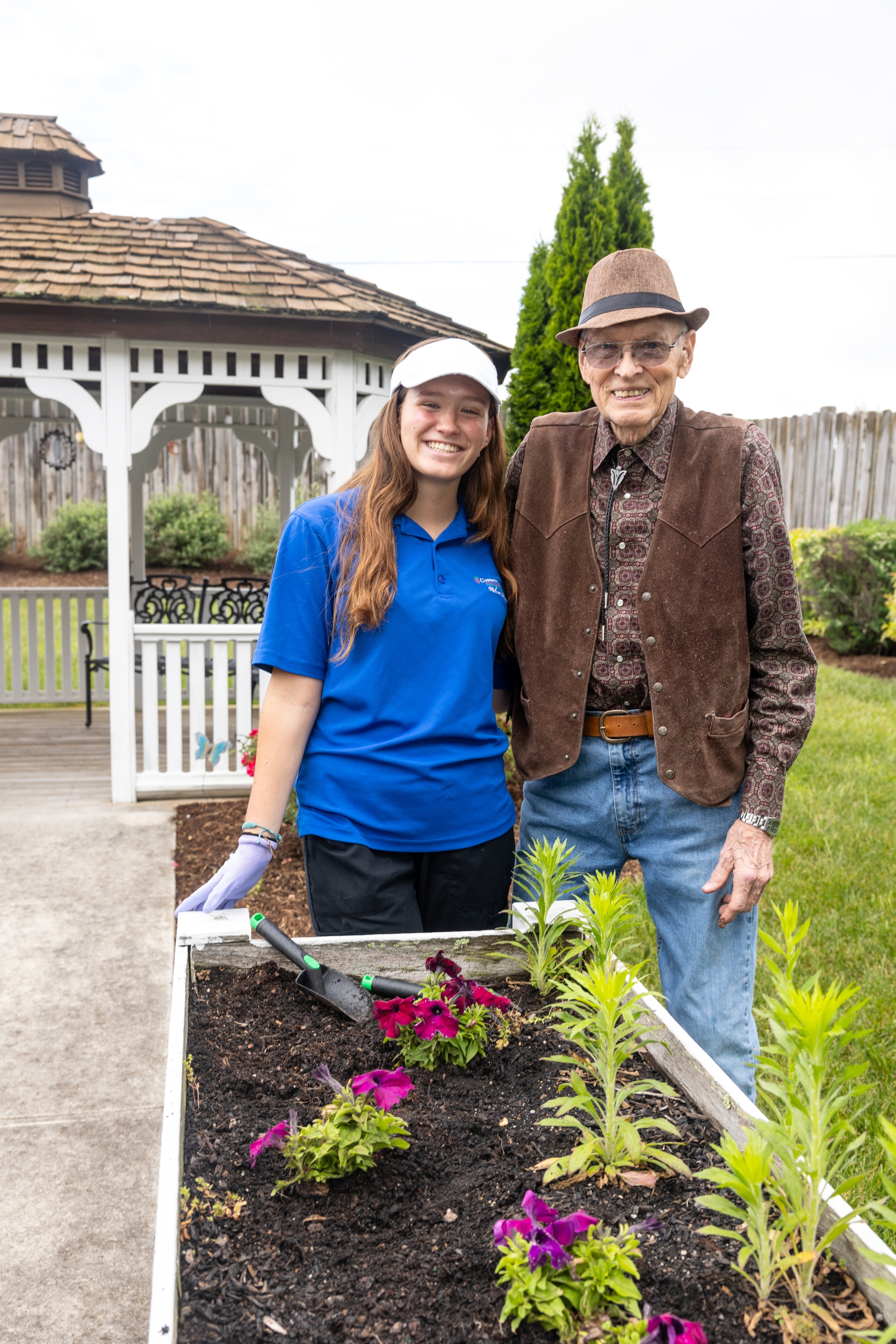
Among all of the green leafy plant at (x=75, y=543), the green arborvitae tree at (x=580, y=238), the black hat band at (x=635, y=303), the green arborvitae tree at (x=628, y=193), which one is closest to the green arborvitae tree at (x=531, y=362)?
the green arborvitae tree at (x=580, y=238)

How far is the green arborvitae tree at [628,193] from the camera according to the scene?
6.04 m

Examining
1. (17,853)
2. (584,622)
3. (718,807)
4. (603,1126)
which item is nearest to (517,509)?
(584,622)

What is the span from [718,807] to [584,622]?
46 cm

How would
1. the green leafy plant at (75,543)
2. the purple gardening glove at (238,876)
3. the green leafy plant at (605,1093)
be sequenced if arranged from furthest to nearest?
the green leafy plant at (75,543), the purple gardening glove at (238,876), the green leafy plant at (605,1093)

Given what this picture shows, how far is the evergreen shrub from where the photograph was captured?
9.35 m

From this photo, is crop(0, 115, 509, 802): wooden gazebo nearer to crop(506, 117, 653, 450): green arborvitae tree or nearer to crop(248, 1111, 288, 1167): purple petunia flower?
crop(506, 117, 653, 450): green arborvitae tree

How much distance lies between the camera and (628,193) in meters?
6.09

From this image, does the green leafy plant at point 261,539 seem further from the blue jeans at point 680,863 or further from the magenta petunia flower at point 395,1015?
the magenta petunia flower at point 395,1015

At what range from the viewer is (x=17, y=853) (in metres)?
5.59

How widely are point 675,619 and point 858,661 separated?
8536 mm

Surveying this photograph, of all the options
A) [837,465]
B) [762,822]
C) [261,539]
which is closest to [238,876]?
[762,822]

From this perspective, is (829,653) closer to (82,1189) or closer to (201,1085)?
(82,1189)

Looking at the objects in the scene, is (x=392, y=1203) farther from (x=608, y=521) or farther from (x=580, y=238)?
(x=580, y=238)

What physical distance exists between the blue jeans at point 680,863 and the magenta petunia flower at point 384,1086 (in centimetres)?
79
